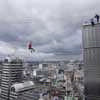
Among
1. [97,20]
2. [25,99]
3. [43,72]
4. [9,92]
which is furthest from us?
[43,72]

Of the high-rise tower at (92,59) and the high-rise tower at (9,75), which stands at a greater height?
the high-rise tower at (92,59)

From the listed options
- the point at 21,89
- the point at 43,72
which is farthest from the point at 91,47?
the point at 43,72

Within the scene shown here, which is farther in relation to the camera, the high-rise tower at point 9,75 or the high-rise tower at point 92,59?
the high-rise tower at point 9,75

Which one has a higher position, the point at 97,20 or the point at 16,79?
the point at 97,20

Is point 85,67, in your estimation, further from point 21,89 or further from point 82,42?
point 21,89

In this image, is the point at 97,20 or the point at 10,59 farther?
the point at 10,59

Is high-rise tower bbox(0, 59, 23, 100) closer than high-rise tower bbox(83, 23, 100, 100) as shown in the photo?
No

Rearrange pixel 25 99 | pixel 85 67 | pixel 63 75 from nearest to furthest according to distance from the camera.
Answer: pixel 85 67 → pixel 25 99 → pixel 63 75

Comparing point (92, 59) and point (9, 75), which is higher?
point (92, 59)

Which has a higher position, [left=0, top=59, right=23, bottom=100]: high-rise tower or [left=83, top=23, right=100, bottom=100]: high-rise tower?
[left=83, top=23, right=100, bottom=100]: high-rise tower

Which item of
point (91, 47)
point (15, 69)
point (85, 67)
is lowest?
point (15, 69)

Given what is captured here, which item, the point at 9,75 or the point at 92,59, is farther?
the point at 9,75
